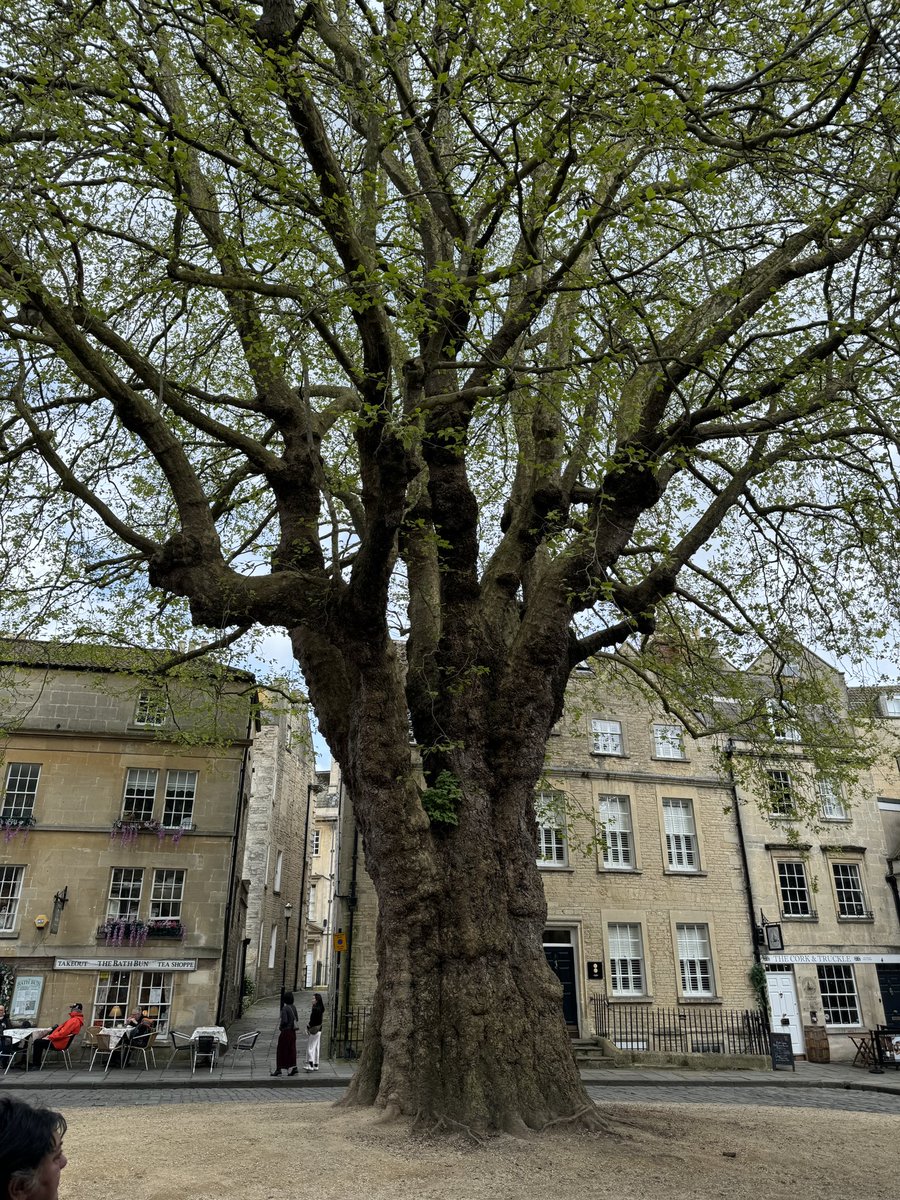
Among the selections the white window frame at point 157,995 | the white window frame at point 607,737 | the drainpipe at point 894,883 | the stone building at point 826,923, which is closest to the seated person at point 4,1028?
the white window frame at point 157,995

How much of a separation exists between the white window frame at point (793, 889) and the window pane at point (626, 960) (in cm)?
452

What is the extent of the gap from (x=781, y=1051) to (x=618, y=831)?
6775mm

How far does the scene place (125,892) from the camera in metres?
21.2

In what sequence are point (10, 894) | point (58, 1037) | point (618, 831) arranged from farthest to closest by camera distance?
point (618, 831)
point (10, 894)
point (58, 1037)

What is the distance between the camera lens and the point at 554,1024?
8.63 m

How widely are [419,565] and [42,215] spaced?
17.9 ft

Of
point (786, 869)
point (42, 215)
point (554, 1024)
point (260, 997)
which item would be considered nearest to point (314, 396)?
point (42, 215)

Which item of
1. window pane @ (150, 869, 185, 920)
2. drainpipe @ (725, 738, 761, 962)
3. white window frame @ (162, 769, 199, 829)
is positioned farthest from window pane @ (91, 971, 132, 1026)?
drainpipe @ (725, 738, 761, 962)

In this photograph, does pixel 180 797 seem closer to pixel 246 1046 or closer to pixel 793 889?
pixel 246 1046

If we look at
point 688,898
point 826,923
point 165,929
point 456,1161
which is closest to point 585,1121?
point 456,1161

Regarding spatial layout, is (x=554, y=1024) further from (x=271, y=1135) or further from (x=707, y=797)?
(x=707, y=797)

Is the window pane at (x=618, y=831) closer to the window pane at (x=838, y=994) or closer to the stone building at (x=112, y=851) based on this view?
the window pane at (x=838, y=994)

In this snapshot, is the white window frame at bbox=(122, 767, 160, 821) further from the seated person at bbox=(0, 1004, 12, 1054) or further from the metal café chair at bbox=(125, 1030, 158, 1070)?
the metal café chair at bbox=(125, 1030, 158, 1070)

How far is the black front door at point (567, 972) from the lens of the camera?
74.9 feet
